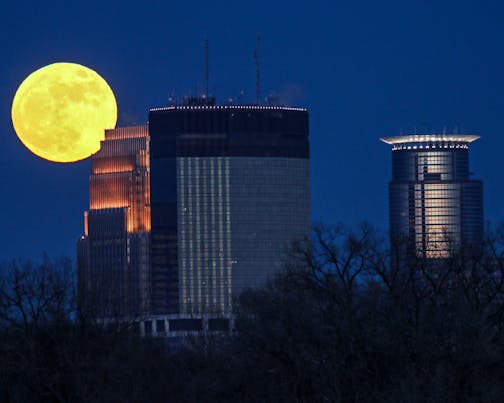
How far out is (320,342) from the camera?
85.7 m

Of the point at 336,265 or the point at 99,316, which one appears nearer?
the point at 336,265

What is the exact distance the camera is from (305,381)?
8756 cm

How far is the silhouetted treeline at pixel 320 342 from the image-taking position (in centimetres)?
8244

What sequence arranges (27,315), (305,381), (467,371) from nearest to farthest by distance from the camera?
(467,371) < (305,381) < (27,315)

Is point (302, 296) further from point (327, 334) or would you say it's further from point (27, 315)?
point (27, 315)

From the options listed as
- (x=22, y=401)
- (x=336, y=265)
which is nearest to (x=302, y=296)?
(x=336, y=265)

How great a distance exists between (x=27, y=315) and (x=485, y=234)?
97.0ft

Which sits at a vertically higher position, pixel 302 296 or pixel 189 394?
pixel 302 296

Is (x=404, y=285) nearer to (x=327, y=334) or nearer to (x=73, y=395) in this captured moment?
(x=327, y=334)

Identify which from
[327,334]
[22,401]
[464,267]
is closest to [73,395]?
[22,401]

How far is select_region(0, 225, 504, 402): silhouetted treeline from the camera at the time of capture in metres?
82.4

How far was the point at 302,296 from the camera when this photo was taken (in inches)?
3531

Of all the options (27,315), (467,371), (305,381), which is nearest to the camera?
(467,371)

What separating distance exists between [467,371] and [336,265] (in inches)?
552
